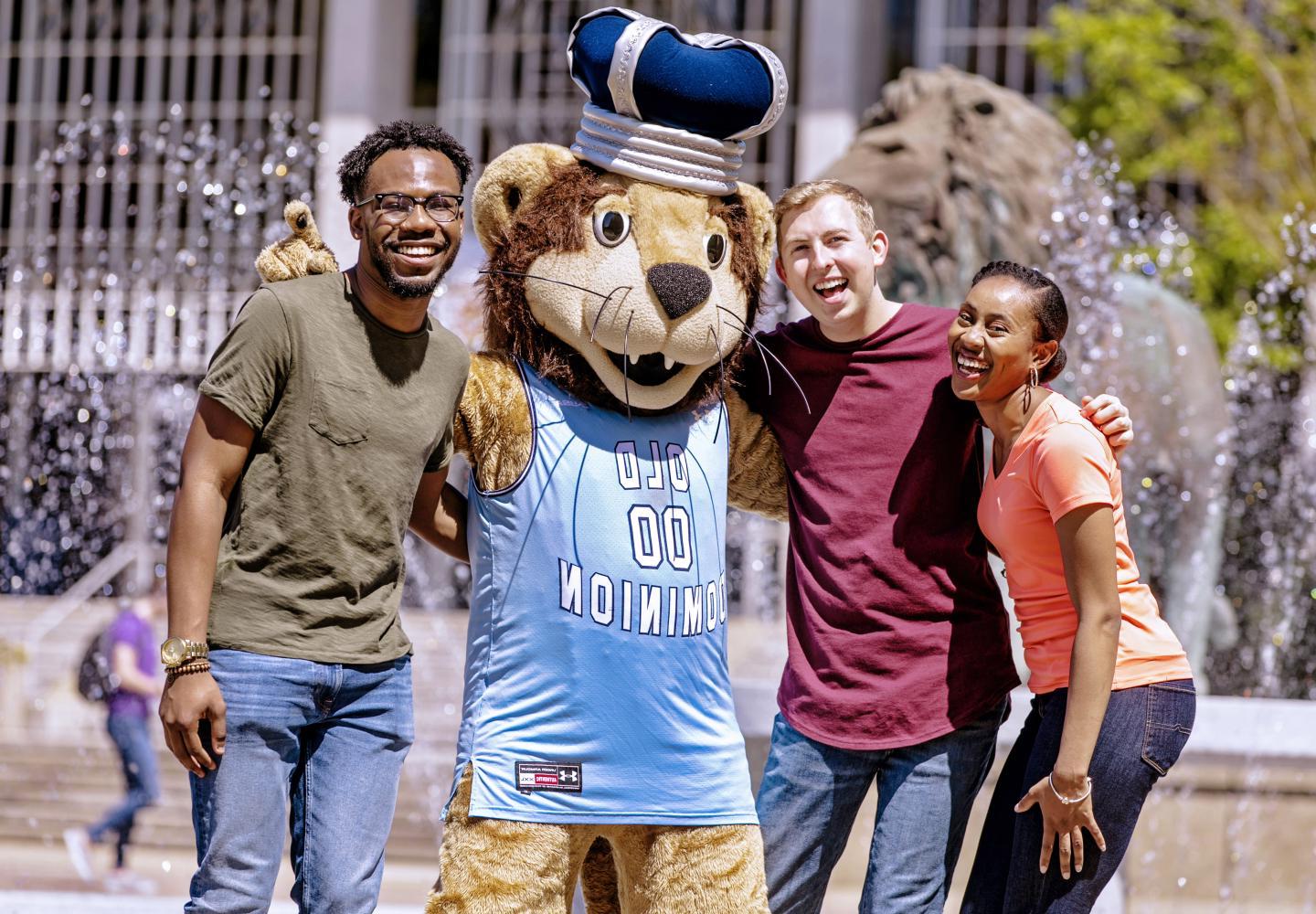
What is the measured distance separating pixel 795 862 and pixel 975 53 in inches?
496

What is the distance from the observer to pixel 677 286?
2854 mm

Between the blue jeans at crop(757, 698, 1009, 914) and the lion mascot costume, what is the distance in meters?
0.11

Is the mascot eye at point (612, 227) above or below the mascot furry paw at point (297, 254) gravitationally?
above

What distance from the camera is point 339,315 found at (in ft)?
8.87

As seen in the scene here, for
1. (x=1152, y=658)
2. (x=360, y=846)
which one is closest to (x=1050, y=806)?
(x=1152, y=658)

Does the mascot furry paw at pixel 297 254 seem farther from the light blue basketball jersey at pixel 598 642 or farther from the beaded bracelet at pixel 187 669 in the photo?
the beaded bracelet at pixel 187 669

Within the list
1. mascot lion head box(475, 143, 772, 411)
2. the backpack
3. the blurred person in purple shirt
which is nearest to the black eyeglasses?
mascot lion head box(475, 143, 772, 411)

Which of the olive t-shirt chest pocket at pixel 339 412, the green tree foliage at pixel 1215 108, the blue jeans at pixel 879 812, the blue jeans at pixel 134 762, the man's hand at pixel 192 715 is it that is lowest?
the blue jeans at pixel 134 762

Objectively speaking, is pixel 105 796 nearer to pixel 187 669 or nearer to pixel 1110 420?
pixel 187 669

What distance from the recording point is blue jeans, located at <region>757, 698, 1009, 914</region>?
9.34 ft

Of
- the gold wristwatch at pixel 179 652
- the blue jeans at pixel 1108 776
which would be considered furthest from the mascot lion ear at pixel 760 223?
the gold wristwatch at pixel 179 652

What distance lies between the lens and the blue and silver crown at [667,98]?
293 centimetres

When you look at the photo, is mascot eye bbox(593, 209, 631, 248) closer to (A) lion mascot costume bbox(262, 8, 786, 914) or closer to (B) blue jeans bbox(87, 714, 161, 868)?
(A) lion mascot costume bbox(262, 8, 786, 914)

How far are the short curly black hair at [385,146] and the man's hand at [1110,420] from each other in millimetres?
1260
